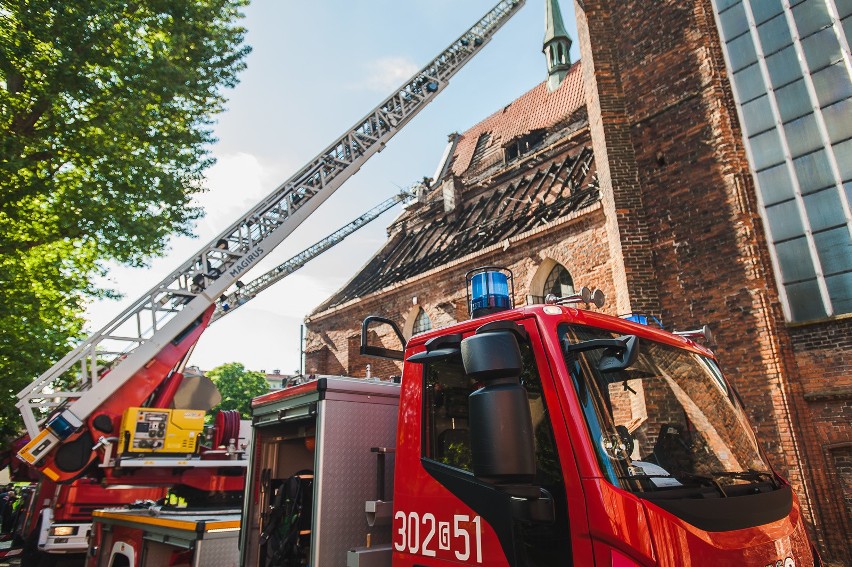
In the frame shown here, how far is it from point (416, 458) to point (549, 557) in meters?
0.92

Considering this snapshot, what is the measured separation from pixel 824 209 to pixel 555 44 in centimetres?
2317

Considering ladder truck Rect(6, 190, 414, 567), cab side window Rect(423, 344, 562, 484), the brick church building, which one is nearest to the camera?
cab side window Rect(423, 344, 562, 484)

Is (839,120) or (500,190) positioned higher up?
(500,190)

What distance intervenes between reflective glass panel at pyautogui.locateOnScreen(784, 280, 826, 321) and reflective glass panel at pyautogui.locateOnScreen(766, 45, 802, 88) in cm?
328

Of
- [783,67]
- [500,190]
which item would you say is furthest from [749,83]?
[500,190]

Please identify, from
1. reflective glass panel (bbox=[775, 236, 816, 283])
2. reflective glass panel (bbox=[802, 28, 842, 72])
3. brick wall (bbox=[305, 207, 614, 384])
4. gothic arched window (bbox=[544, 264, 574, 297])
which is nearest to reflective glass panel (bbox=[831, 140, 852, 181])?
reflective glass panel (bbox=[775, 236, 816, 283])

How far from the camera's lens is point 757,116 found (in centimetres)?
863

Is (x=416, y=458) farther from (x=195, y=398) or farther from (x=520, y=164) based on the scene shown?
(x=520, y=164)

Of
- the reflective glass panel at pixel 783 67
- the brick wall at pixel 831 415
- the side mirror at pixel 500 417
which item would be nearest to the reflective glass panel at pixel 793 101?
the reflective glass panel at pixel 783 67

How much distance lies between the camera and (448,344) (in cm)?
260

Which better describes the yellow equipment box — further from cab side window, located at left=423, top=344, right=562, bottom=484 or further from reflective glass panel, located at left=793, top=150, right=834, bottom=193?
reflective glass panel, located at left=793, top=150, right=834, bottom=193

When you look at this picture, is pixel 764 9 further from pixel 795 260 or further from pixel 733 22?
pixel 795 260

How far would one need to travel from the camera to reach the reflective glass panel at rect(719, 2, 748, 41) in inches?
355

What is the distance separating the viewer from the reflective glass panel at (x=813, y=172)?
7.90 m
